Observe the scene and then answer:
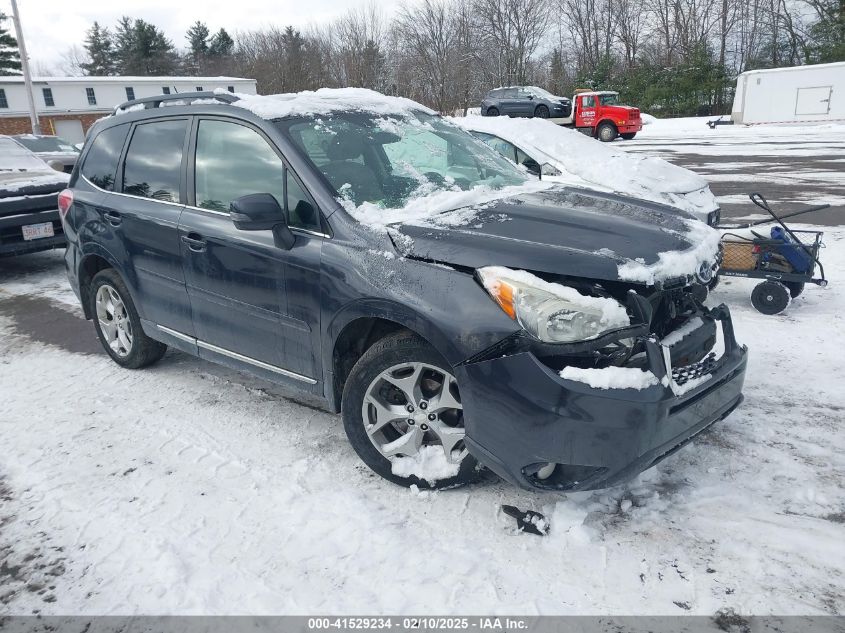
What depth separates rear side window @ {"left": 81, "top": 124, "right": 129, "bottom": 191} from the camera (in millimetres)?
4547

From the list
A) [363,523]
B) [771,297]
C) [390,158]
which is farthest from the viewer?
[771,297]

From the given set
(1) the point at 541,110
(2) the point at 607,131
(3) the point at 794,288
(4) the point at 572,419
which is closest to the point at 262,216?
(4) the point at 572,419

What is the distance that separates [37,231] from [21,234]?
0.18 m

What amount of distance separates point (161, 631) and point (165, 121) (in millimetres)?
3121

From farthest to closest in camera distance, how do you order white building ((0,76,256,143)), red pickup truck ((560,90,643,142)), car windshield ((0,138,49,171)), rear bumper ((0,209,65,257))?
white building ((0,76,256,143)) < red pickup truck ((560,90,643,142)) < car windshield ((0,138,49,171)) < rear bumper ((0,209,65,257))

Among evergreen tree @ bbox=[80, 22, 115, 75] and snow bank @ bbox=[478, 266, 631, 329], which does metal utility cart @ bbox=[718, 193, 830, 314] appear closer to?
snow bank @ bbox=[478, 266, 631, 329]

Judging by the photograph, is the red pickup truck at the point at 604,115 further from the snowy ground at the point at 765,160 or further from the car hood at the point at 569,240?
the car hood at the point at 569,240

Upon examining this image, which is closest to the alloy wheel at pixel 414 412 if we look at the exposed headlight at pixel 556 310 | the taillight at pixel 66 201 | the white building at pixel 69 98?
the exposed headlight at pixel 556 310

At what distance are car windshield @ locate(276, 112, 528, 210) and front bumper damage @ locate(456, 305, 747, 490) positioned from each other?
47.9 inches

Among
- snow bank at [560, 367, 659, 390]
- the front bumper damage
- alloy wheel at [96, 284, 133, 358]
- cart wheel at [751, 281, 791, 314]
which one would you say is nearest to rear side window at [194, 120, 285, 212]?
alloy wheel at [96, 284, 133, 358]

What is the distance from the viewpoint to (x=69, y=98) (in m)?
56.2

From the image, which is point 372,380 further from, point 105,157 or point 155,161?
point 105,157

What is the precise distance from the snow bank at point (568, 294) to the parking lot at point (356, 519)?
0.93 metres

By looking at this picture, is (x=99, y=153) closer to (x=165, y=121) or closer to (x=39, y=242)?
(x=165, y=121)
